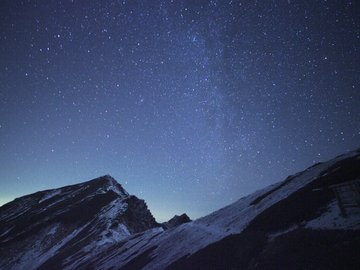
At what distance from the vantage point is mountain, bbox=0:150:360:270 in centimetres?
1298

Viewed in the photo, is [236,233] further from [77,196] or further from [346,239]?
[77,196]

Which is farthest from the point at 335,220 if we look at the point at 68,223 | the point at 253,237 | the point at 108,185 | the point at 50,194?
the point at 50,194

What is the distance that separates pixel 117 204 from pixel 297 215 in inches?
2390

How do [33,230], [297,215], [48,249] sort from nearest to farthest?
1. [297,215]
2. [48,249]
3. [33,230]

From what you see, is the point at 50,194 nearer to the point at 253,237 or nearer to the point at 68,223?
the point at 68,223

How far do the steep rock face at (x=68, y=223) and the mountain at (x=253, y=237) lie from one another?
0.36 meters

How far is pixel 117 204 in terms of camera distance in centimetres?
7106

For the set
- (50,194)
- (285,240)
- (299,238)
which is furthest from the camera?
(50,194)

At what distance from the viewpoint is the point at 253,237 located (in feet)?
61.5

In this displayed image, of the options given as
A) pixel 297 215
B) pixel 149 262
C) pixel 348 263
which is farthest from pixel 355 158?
pixel 149 262

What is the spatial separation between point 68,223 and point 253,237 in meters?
63.4

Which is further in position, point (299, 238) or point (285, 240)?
point (285, 240)

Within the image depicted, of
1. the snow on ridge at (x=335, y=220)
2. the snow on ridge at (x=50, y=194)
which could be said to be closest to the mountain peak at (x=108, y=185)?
the snow on ridge at (x=50, y=194)

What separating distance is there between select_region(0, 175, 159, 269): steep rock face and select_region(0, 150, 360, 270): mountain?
36 centimetres
